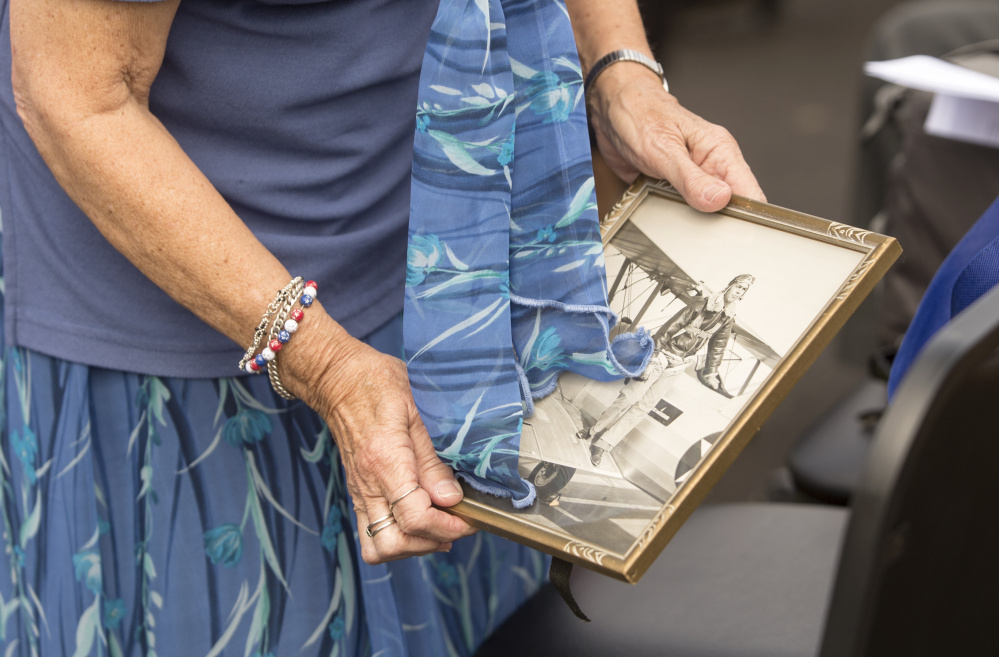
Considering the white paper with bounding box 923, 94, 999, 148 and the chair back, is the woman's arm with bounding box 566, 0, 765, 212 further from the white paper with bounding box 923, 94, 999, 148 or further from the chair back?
the white paper with bounding box 923, 94, 999, 148

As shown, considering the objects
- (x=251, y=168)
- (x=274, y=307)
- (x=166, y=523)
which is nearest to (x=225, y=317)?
(x=274, y=307)

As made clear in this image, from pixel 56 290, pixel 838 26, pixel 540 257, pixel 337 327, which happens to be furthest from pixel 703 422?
pixel 838 26

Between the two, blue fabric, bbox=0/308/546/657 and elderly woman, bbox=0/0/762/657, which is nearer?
elderly woman, bbox=0/0/762/657

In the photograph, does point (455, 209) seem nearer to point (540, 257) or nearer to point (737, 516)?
point (540, 257)

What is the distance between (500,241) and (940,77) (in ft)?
2.89

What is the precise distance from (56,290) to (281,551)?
1.05ft

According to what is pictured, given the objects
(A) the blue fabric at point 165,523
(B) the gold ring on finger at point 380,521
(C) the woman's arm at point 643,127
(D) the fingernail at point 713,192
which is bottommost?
(A) the blue fabric at point 165,523

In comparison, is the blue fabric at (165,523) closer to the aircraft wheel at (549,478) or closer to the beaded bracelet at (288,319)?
the beaded bracelet at (288,319)

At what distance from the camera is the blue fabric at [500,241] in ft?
2.01

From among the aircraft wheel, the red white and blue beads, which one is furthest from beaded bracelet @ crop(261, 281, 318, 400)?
the aircraft wheel

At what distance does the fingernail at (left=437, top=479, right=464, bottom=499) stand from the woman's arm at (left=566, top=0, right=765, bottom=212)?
304 mm

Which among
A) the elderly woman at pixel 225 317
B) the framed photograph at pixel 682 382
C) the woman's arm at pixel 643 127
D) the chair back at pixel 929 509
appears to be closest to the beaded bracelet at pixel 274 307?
the elderly woman at pixel 225 317

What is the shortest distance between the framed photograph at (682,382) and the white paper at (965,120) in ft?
2.64

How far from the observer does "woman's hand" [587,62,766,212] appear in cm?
71
